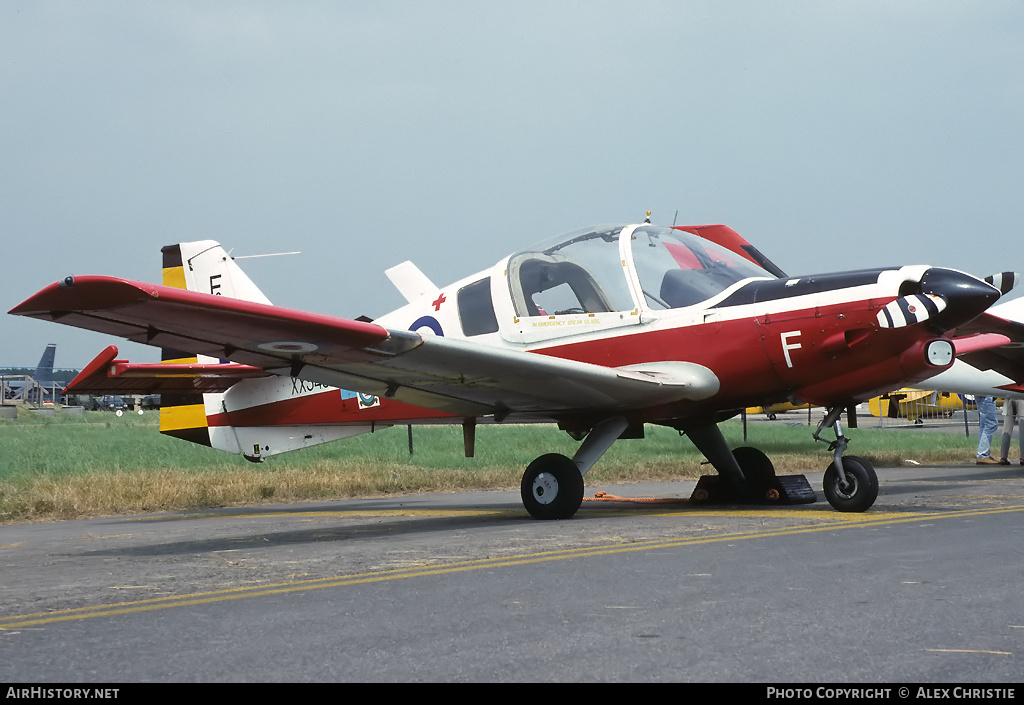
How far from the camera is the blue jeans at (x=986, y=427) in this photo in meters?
18.7

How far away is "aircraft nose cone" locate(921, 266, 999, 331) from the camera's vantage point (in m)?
7.65

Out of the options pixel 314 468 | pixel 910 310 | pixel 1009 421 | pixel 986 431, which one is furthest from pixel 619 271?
pixel 986 431

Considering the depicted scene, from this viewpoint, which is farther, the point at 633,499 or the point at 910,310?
the point at 633,499

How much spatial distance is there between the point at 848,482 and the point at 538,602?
4.76 m

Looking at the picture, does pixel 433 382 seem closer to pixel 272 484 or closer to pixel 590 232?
pixel 590 232


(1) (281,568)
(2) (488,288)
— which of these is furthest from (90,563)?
(2) (488,288)

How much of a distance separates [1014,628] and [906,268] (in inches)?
190

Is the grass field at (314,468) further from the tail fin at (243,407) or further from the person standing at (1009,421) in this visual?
the person standing at (1009,421)

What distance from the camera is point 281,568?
18.5 ft

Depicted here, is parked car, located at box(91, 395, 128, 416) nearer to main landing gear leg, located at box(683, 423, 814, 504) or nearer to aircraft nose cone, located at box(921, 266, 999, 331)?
main landing gear leg, located at box(683, 423, 814, 504)

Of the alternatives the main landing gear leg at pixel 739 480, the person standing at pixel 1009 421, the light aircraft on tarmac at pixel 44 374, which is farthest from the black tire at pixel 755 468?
the light aircraft on tarmac at pixel 44 374

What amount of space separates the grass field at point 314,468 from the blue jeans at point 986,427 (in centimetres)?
79

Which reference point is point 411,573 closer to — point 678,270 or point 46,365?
point 678,270

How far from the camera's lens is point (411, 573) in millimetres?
5254
